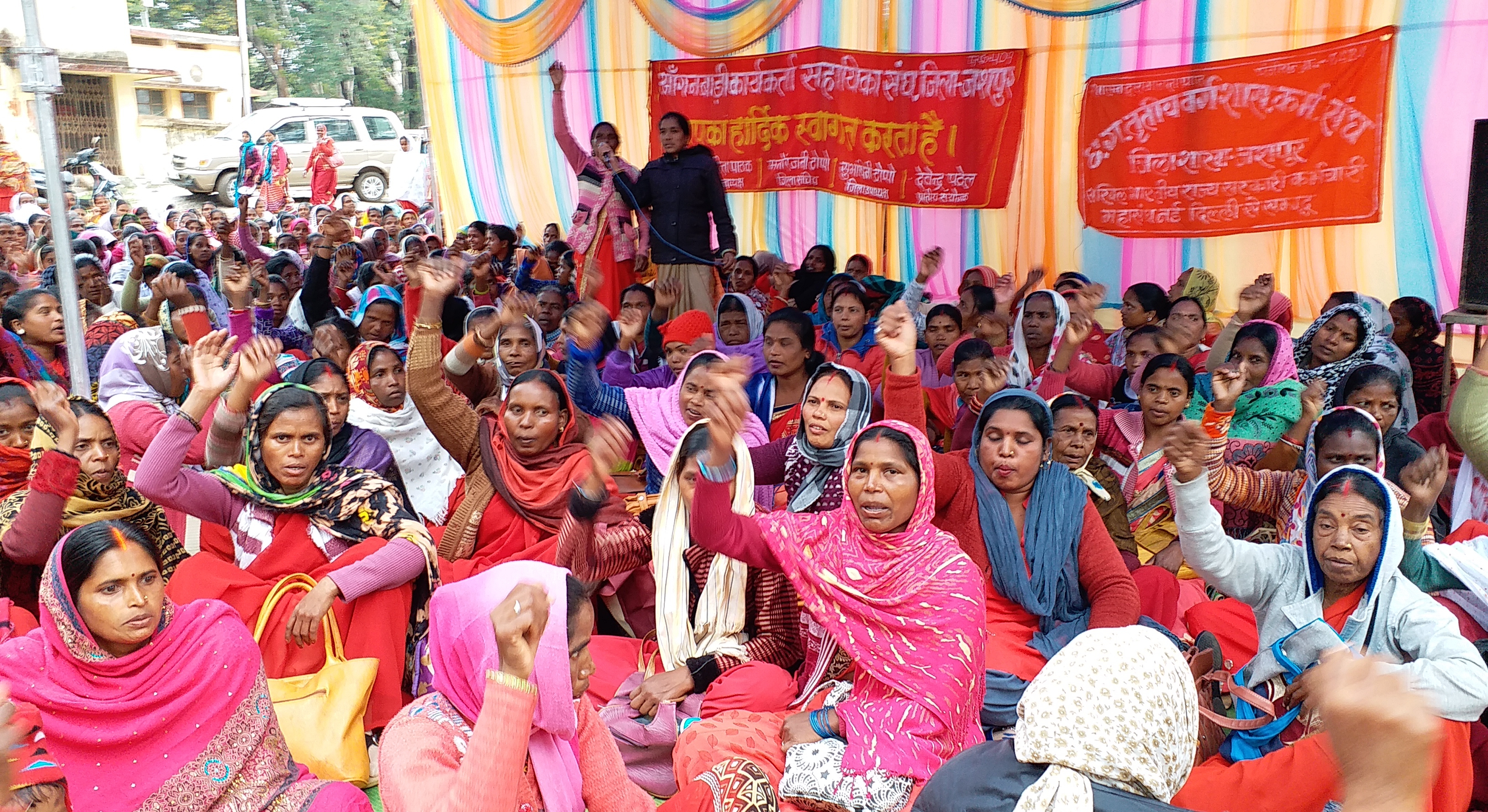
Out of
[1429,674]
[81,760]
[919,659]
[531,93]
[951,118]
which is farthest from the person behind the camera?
[531,93]

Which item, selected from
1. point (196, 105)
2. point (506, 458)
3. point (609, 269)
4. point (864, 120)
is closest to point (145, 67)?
point (196, 105)

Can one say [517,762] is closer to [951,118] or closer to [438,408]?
[438,408]

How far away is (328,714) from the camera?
8.70 feet

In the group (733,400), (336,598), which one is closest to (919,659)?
(733,400)

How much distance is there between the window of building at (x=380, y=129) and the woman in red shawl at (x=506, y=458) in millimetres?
15886

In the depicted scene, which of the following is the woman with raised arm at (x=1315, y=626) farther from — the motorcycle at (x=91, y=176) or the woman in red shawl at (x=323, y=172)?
the motorcycle at (x=91, y=176)

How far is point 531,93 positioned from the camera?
9727 millimetres

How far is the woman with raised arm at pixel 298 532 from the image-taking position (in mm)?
2820

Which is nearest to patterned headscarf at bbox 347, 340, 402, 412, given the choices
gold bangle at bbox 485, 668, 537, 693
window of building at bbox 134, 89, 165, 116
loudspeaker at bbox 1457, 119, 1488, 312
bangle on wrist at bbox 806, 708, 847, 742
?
bangle on wrist at bbox 806, 708, 847, 742

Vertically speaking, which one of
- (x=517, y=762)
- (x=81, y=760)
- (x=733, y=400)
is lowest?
(x=81, y=760)

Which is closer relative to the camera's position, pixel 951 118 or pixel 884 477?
pixel 884 477

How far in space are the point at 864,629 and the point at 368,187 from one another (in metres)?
17.1

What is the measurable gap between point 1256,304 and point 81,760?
16.9 ft

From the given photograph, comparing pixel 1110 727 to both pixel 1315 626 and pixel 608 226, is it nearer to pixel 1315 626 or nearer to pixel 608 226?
pixel 1315 626
